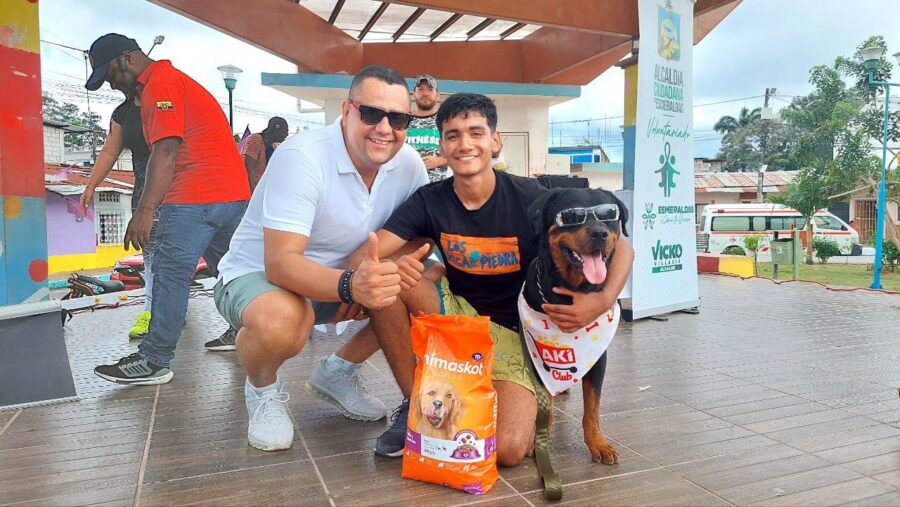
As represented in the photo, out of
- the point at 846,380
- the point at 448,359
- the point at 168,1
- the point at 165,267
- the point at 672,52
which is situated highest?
the point at 168,1

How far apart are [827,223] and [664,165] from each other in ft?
66.7

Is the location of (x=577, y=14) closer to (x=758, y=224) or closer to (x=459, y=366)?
(x=459, y=366)

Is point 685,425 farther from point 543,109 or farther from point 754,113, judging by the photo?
point 754,113

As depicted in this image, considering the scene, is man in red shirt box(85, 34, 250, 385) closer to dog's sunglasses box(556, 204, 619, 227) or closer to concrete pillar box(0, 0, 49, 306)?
concrete pillar box(0, 0, 49, 306)

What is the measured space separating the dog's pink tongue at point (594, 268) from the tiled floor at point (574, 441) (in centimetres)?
72

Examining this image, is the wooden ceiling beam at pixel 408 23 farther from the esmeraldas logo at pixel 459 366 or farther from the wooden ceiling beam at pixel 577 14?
the esmeraldas logo at pixel 459 366

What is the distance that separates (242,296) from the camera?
2555 millimetres

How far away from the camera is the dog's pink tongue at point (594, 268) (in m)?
2.21

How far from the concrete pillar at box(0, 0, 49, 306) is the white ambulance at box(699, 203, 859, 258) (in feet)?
72.1

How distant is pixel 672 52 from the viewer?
5.69 metres

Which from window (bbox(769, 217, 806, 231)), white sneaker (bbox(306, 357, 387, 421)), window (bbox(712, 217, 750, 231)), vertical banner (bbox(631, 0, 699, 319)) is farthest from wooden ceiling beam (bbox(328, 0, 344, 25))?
window (bbox(769, 217, 806, 231))

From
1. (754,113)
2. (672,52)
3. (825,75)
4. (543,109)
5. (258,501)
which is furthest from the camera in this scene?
(754,113)

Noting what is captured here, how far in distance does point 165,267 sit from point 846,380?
404 cm

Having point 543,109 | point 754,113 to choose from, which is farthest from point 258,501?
point 754,113
